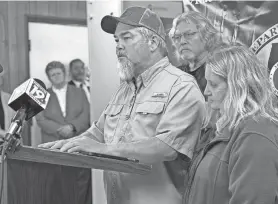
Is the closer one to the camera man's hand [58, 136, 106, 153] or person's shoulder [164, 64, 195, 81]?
man's hand [58, 136, 106, 153]

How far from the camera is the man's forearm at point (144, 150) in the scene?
1.84 metres

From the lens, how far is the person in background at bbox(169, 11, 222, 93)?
2.43m

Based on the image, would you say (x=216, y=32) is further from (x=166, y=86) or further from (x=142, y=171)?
(x=142, y=171)

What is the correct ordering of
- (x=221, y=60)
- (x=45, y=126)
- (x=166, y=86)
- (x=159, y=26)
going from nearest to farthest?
(x=221, y=60) < (x=166, y=86) < (x=159, y=26) < (x=45, y=126)

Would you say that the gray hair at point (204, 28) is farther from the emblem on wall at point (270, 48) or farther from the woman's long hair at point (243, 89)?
the woman's long hair at point (243, 89)

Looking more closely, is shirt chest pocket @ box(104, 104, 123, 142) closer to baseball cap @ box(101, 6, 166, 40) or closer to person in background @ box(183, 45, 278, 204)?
baseball cap @ box(101, 6, 166, 40)

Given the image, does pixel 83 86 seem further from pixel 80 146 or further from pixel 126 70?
pixel 80 146

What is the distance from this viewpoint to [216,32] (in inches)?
98.2

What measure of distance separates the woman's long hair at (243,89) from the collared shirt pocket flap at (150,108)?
394mm

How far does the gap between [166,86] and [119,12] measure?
0.89 m

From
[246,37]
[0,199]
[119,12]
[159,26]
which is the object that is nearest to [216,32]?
[246,37]

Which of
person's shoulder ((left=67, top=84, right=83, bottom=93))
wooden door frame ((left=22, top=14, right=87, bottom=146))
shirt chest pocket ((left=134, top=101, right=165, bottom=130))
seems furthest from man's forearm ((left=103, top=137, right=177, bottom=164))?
person's shoulder ((left=67, top=84, right=83, bottom=93))

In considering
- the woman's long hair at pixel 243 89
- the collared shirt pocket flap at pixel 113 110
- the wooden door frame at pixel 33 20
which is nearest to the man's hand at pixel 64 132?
the wooden door frame at pixel 33 20

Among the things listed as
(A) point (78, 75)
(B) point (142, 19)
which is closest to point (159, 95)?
(B) point (142, 19)
